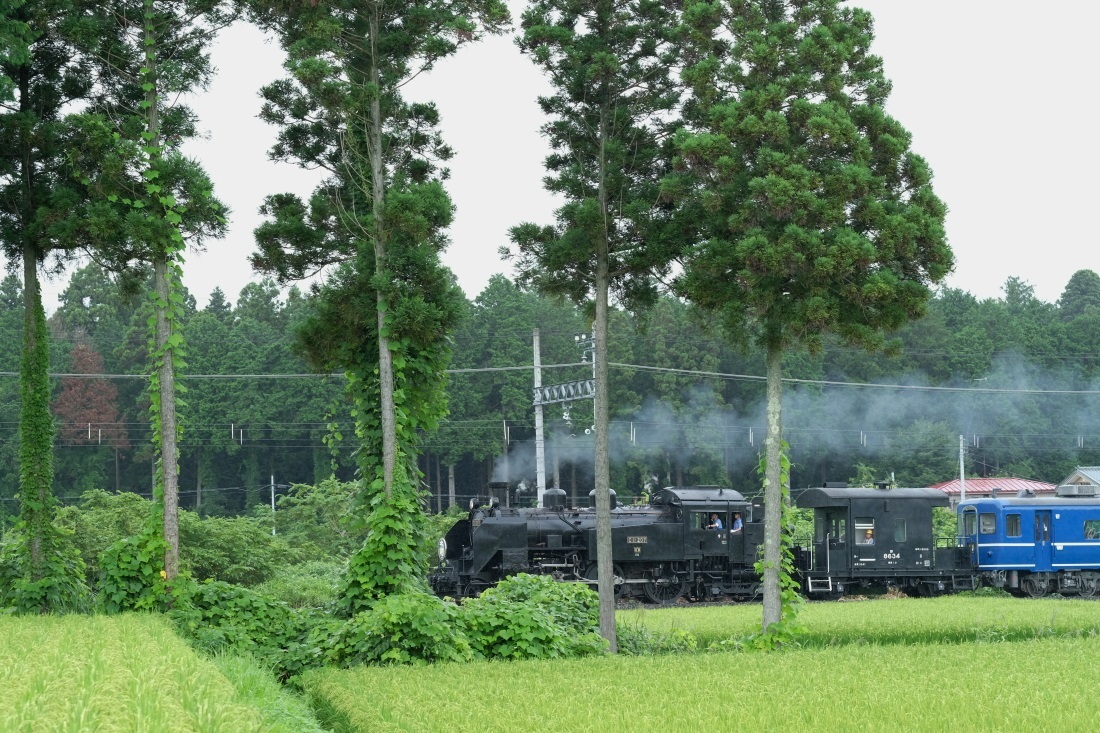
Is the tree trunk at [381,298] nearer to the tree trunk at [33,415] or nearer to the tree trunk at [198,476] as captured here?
the tree trunk at [33,415]

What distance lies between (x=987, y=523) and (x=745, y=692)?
82.5 feet

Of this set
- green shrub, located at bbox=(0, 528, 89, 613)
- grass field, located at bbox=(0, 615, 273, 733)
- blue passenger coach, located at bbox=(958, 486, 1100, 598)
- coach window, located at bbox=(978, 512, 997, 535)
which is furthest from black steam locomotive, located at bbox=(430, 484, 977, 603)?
grass field, located at bbox=(0, 615, 273, 733)

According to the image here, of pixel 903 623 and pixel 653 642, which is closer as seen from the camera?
pixel 653 642

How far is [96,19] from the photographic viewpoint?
18.3 meters

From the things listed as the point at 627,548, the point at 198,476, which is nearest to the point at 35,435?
the point at 627,548

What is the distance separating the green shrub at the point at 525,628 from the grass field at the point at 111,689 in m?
5.23

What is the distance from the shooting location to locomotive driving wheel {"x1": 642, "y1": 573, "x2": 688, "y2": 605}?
1262 inches

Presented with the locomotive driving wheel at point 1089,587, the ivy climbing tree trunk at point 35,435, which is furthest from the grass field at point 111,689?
the locomotive driving wheel at point 1089,587

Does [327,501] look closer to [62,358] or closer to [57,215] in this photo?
[57,215]

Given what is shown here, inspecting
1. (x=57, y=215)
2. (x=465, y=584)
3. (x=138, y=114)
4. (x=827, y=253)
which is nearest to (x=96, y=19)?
(x=138, y=114)

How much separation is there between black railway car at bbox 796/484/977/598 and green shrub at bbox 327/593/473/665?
17921mm

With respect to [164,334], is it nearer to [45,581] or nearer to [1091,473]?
[45,581]

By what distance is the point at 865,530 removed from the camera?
32.1 meters

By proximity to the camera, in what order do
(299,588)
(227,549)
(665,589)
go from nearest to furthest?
(299,588)
(227,549)
(665,589)
